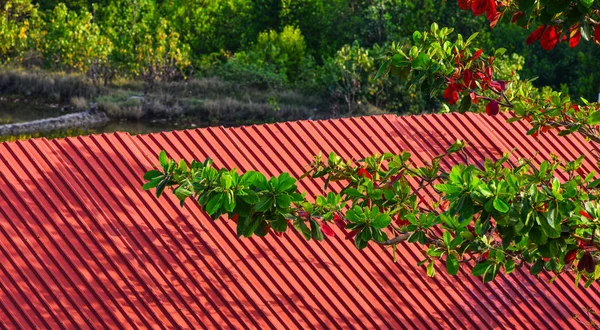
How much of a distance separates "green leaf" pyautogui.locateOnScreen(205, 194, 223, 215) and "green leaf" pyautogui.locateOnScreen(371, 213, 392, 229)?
1.15m

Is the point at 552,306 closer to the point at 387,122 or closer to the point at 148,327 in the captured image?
the point at 387,122

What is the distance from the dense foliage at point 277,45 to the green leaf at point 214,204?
2904cm

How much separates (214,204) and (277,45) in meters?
35.2

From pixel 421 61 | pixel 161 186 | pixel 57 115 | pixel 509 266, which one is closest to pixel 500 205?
pixel 509 266

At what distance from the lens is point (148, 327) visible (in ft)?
31.0

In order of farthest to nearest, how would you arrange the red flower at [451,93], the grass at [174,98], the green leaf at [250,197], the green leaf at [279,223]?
the grass at [174,98], the red flower at [451,93], the green leaf at [279,223], the green leaf at [250,197]

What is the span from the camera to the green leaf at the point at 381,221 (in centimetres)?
735

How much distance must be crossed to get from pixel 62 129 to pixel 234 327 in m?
26.9

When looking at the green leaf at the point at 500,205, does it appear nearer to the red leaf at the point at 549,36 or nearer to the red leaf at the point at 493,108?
the red leaf at the point at 549,36

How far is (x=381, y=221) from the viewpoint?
737 centimetres

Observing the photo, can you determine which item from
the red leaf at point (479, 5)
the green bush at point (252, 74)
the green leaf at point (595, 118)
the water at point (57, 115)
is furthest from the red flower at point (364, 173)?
the green bush at point (252, 74)

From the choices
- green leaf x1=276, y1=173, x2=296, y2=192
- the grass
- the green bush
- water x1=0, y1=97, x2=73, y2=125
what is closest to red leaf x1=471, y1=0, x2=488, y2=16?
green leaf x1=276, y1=173, x2=296, y2=192

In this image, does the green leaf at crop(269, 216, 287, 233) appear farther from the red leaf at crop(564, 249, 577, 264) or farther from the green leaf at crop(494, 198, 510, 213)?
the red leaf at crop(564, 249, 577, 264)

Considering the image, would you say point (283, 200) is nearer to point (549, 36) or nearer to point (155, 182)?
point (155, 182)
